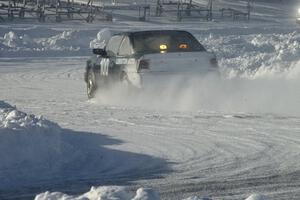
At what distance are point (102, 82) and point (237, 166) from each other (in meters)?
8.65

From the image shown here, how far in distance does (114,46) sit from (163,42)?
1.55m

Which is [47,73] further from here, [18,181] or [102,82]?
[18,181]

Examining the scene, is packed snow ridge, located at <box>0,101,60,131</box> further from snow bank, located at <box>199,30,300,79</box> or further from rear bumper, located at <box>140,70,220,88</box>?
snow bank, located at <box>199,30,300,79</box>

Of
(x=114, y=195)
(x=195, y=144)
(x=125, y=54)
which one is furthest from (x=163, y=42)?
(x=114, y=195)

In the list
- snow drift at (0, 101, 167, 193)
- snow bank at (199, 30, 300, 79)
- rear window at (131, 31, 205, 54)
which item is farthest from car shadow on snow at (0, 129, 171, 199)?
snow bank at (199, 30, 300, 79)

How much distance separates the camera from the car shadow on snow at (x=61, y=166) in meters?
10.0

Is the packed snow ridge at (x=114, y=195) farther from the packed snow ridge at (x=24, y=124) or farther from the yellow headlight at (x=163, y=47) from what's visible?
the yellow headlight at (x=163, y=47)

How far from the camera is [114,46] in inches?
752

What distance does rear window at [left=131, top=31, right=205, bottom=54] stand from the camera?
1773 cm

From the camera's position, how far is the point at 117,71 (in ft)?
60.0

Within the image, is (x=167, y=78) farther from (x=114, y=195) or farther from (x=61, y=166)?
(x=114, y=195)

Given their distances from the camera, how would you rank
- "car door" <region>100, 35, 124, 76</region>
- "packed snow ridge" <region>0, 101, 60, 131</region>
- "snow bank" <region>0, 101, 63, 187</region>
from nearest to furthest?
"snow bank" <region>0, 101, 63, 187</region> → "packed snow ridge" <region>0, 101, 60, 131</region> → "car door" <region>100, 35, 124, 76</region>

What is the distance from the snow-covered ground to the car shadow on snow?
0.01m

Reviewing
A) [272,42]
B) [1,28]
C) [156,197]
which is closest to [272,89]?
[156,197]
